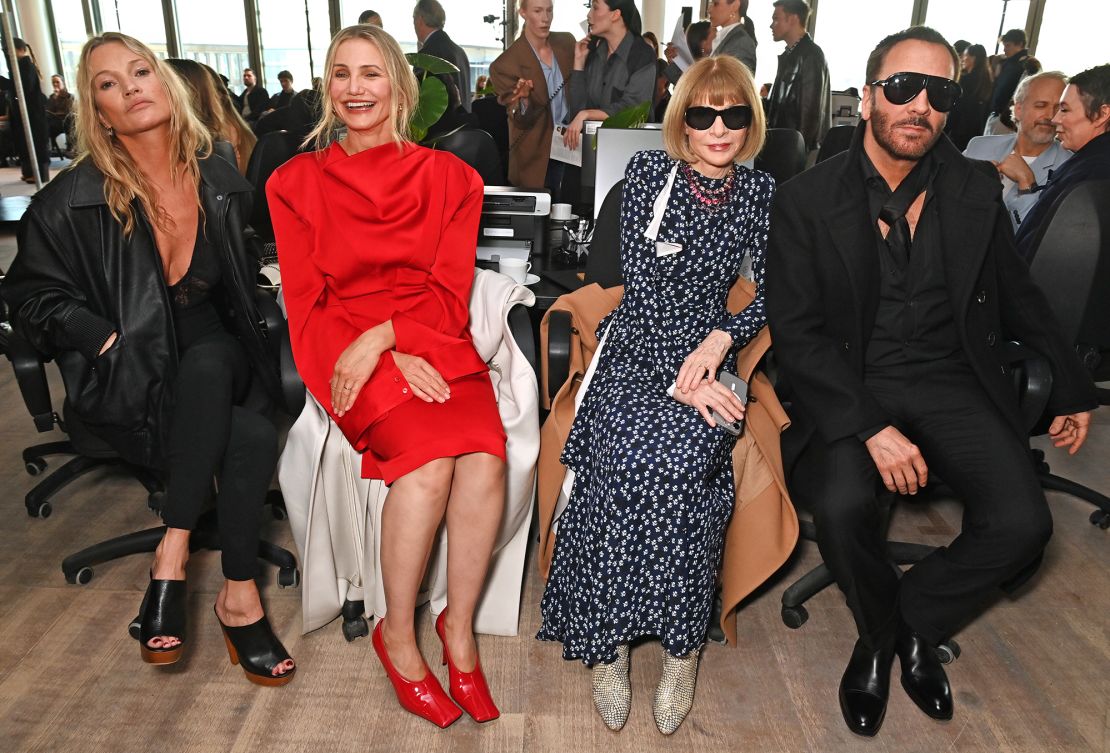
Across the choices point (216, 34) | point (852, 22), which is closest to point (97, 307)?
point (852, 22)

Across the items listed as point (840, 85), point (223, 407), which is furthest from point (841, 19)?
point (223, 407)

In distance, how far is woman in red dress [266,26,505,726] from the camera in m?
1.78

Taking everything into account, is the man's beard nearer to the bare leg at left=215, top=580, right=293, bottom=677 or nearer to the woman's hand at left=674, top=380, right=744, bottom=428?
the woman's hand at left=674, top=380, right=744, bottom=428

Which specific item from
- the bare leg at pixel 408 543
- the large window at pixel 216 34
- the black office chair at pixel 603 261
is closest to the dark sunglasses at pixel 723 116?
the black office chair at pixel 603 261

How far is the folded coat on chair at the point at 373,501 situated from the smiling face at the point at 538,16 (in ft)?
8.69

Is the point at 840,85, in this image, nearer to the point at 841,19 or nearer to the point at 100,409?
the point at 841,19

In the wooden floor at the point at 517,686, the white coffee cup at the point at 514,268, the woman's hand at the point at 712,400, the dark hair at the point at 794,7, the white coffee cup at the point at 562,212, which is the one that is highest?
the dark hair at the point at 794,7

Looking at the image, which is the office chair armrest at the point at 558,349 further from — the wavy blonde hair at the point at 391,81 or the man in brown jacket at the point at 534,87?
the man in brown jacket at the point at 534,87

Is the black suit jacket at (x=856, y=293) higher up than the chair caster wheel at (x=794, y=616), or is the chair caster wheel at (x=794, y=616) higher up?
the black suit jacket at (x=856, y=293)

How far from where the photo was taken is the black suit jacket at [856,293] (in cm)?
187

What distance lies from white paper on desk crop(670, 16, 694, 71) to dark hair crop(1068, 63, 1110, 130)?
299 centimetres

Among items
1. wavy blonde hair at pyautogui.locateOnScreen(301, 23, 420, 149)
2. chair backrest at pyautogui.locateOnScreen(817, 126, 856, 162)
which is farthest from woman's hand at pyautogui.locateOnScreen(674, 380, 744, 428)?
chair backrest at pyautogui.locateOnScreen(817, 126, 856, 162)

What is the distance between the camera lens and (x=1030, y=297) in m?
1.98

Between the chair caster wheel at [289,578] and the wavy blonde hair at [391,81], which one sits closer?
the wavy blonde hair at [391,81]
